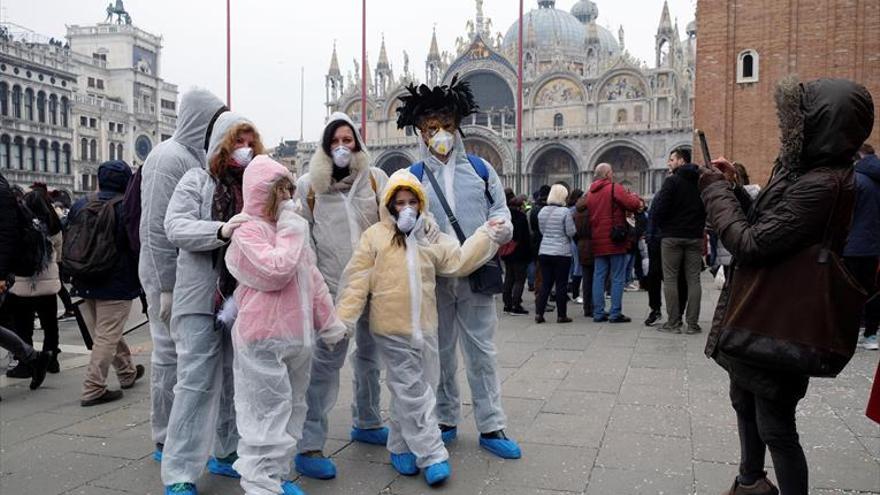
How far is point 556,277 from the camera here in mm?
9086

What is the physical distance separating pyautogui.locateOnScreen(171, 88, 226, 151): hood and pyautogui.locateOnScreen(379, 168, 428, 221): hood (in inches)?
43.2

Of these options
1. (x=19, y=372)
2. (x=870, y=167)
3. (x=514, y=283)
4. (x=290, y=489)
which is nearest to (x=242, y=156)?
(x=290, y=489)

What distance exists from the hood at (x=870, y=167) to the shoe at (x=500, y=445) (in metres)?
4.80

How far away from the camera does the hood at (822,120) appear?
2.65 metres

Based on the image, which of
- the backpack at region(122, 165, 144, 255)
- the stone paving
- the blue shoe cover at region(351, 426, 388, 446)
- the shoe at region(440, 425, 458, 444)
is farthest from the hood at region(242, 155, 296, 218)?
the shoe at region(440, 425, 458, 444)

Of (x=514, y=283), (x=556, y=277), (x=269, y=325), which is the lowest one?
(x=514, y=283)

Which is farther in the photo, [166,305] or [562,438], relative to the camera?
[562,438]

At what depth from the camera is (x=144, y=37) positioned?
70.1 meters

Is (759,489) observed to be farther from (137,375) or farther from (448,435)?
(137,375)

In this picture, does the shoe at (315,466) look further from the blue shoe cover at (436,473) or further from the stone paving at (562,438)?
the blue shoe cover at (436,473)

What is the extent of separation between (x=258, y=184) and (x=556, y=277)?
6.34m

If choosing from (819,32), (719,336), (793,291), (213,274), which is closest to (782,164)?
(793,291)

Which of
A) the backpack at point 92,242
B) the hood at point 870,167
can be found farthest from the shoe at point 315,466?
the hood at point 870,167

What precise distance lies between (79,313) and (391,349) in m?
3.58
